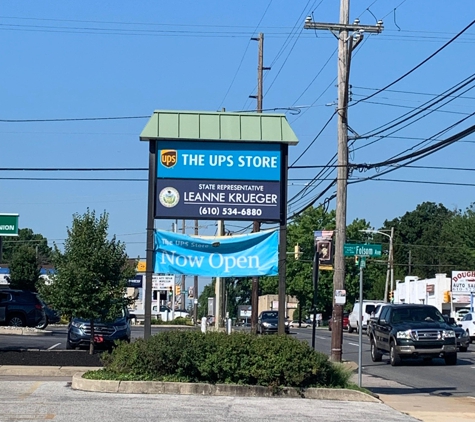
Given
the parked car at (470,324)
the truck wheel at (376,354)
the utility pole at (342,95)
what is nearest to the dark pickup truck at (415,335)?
the truck wheel at (376,354)

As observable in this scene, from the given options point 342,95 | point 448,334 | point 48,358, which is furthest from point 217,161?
point 448,334

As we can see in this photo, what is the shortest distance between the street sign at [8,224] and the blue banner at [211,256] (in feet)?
20.4

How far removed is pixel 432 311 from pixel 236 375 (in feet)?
46.3

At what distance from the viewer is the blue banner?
16156 millimetres

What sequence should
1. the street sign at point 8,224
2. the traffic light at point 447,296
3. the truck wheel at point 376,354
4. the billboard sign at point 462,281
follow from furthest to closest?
1. the traffic light at point 447,296
2. the billboard sign at point 462,281
3. the truck wheel at point 376,354
4. the street sign at point 8,224

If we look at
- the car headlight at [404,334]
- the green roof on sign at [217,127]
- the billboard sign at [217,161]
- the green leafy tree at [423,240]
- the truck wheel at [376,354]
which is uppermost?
the green leafy tree at [423,240]

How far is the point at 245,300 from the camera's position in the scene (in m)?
104

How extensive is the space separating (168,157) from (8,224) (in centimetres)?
634

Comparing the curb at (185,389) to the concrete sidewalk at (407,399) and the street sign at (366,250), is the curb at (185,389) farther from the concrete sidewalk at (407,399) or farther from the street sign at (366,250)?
the street sign at (366,250)

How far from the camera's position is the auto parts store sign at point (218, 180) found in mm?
16391

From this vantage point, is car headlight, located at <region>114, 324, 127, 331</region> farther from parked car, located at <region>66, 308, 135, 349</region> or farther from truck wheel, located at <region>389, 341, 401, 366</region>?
truck wheel, located at <region>389, 341, 401, 366</region>

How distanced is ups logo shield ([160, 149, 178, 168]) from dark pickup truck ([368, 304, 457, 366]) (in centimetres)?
1221

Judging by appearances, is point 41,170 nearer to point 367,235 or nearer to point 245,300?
point 367,235

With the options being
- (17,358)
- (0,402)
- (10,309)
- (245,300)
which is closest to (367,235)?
(245,300)
